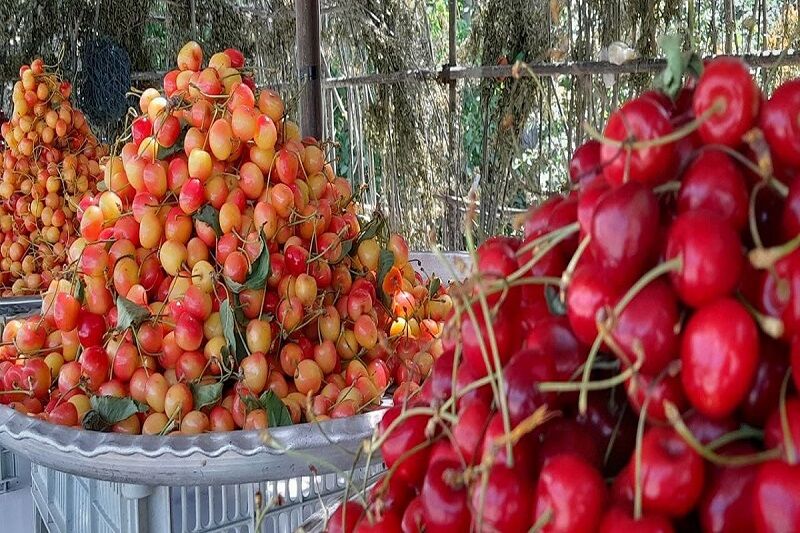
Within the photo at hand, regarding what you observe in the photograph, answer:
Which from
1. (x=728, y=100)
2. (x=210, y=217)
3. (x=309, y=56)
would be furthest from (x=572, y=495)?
(x=309, y=56)

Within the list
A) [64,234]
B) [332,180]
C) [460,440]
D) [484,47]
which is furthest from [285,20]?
[460,440]

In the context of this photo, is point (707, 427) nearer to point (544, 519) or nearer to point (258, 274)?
point (544, 519)

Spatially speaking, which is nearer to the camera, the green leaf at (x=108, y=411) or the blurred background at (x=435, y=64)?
the green leaf at (x=108, y=411)

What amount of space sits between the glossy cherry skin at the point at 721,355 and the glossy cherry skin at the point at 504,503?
4.2 inches

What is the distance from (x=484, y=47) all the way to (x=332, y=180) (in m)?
1.54

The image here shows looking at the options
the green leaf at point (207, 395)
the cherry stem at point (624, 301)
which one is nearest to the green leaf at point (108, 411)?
the green leaf at point (207, 395)

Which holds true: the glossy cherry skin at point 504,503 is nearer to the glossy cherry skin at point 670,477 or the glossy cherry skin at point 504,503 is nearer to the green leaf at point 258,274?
the glossy cherry skin at point 670,477

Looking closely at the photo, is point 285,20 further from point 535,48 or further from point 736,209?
point 736,209

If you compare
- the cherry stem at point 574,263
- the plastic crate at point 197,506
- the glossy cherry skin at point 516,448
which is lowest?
the plastic crate at point 197,506

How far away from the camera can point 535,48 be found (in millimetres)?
2770

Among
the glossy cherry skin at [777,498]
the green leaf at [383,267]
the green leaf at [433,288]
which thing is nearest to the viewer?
the glossy cherry skin at [777,498]

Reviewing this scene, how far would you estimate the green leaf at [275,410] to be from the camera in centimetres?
117

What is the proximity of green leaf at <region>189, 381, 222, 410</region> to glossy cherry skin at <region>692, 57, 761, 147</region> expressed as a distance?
93cm

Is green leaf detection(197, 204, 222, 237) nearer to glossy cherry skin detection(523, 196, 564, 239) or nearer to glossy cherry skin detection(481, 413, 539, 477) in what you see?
glossy cherry skin detection(523, 196, 564, 239)
